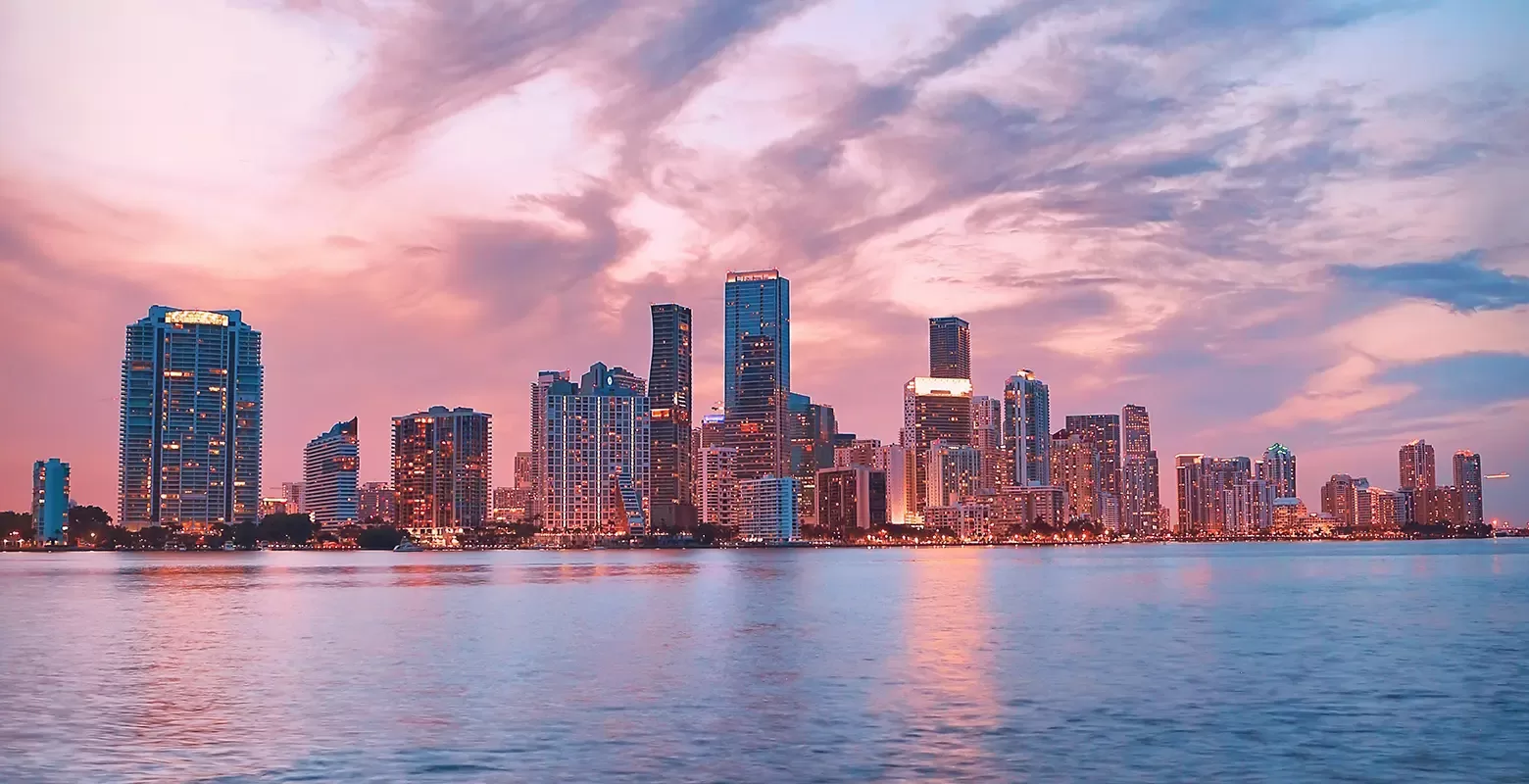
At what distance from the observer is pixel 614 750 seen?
35812 mm

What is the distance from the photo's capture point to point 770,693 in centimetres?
4725

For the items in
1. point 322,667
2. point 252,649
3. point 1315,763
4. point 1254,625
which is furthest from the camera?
point 1254,625

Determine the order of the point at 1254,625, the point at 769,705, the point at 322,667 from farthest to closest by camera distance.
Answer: the point at 1254,625 → the point at 322,667 → the point at 769,705

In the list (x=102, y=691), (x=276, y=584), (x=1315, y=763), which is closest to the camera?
(x=1315, y=763)

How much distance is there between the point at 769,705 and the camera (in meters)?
44.1

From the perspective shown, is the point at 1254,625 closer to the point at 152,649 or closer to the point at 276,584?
the point at 152,649

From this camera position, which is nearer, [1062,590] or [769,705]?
[769,705]

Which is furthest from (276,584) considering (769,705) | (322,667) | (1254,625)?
(769,705)

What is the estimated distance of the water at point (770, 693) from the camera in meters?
34.2

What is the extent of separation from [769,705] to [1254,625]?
42350 mm

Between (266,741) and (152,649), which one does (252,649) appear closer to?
(152,649)

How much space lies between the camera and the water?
112ft

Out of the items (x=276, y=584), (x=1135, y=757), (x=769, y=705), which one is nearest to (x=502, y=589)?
(x=276, y=584)

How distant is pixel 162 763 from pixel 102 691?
54.4ft
